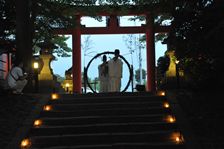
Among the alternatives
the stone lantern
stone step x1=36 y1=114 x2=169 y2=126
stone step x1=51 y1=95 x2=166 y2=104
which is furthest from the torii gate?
stone step x1=36 y1=114 x2=169 y2=126

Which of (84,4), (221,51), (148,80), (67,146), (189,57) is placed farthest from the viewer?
(148,80)

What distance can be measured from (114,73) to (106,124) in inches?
240

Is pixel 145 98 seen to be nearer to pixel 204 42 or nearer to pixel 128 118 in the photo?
pixel 128 118

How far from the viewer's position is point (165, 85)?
1791cm

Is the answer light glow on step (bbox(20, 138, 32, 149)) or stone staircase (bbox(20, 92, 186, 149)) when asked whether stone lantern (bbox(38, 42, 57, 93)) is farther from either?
light glow on step (bbox(20, 138, 32, 149))

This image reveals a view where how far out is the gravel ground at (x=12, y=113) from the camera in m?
10.7

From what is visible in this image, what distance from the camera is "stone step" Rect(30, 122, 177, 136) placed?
1112 cm

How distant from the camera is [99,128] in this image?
11.2m

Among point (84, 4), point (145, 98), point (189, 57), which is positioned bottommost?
point (145, 98)

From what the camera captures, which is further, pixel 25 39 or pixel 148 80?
pixel 148 80

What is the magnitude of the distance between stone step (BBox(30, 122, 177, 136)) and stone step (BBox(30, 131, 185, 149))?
368 millimetres

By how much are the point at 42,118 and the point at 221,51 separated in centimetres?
466

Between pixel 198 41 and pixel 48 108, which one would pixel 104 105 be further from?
pixel 198 41

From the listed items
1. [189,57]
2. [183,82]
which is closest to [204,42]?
[189,57]
